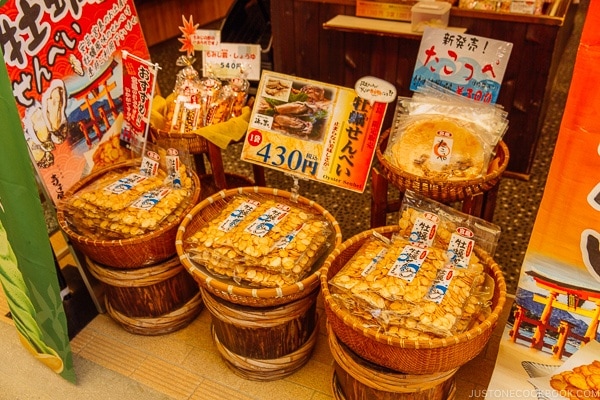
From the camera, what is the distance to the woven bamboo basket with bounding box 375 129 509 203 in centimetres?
197

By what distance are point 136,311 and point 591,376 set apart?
77.2 inches

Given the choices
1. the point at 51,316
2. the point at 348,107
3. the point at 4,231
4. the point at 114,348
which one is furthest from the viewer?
the point at 114,348

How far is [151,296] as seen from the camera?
2441 mm

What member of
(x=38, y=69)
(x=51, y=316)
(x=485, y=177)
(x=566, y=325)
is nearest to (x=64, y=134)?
(x=38, y=69)

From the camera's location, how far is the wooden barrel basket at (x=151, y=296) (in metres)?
2.35

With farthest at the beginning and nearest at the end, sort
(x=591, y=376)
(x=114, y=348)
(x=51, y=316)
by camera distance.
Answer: (x=114, y=348) < (x=51, y=316) < (x=591, y=376)

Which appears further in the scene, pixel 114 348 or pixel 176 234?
pixel 114 348

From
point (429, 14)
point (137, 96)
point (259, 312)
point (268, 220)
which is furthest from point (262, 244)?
point (429, 14)

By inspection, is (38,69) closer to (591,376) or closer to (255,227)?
(255,227)

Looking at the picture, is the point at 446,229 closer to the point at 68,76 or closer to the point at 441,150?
the point at 441,150

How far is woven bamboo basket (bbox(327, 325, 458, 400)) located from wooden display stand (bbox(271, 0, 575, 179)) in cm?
219

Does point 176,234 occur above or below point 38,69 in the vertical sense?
below

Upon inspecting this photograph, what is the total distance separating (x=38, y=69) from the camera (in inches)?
86.0

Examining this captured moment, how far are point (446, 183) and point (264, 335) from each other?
0.97m
